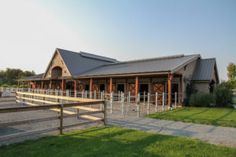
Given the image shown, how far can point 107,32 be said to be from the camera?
19656 millimetres

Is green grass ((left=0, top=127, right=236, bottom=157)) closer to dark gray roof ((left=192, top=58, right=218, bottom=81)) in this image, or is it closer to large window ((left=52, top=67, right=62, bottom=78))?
dark gray roof ((left=192, top=58, right=218, bottom=81))

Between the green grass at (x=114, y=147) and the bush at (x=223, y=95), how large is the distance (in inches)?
465

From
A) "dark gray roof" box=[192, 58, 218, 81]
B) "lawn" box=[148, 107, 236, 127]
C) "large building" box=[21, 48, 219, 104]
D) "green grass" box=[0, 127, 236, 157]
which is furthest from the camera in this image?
"dark gray roof" box=[192, 58, 218, 81]

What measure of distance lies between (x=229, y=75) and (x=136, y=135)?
4228 cm

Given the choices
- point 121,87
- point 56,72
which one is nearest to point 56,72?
point 56,72

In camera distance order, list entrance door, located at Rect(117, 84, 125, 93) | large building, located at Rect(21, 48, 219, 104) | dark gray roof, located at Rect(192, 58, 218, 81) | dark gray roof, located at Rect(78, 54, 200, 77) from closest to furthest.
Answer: dark gray roof, located at Rect(78, 54, 200, 77) → large building, located at Rect(21, 48, 219, 104) → dark gray roof, located at Rect(192, 58, 218, 81) → entrance door, located at Rect(117, 84, 125, 93)

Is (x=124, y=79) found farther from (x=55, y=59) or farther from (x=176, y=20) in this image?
(x=55, y=59)

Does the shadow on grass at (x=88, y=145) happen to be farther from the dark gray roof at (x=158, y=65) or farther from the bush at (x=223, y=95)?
the bush at (x=223, y=95)

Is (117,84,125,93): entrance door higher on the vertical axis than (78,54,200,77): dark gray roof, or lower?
lower

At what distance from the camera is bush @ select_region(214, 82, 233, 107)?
15789 mm

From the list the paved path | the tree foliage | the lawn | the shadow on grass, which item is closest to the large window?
the lawn

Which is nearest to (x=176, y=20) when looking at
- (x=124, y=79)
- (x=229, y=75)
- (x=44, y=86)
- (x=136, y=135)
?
(x=124, y=79)

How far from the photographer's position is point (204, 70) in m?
18.5

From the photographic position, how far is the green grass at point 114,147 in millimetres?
4383
